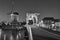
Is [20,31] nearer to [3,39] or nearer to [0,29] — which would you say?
[3,39]

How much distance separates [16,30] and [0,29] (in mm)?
1315

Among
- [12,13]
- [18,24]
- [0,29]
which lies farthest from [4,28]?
[12,13]

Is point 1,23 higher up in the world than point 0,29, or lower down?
higher up

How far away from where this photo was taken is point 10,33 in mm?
6031

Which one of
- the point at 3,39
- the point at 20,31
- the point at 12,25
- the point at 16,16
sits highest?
the point at 16,16

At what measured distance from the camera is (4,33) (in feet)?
20.3

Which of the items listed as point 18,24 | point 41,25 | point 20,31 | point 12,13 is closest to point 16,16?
point 12,13

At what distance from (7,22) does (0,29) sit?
0.73 meters

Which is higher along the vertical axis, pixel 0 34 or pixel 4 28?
pixel 4 28

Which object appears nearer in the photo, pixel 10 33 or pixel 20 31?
Answer: pixel 20 31

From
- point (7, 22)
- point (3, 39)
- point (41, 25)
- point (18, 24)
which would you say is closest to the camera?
point (3, 39)

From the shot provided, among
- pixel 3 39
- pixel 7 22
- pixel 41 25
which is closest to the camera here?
pixel 3 39

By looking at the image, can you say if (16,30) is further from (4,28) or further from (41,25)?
(41,25)

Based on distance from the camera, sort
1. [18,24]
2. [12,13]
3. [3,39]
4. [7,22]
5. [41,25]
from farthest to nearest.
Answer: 1. [12,13]
2. [41,25]
3. [7,22]
4. [18,24]
5. [3,39]
